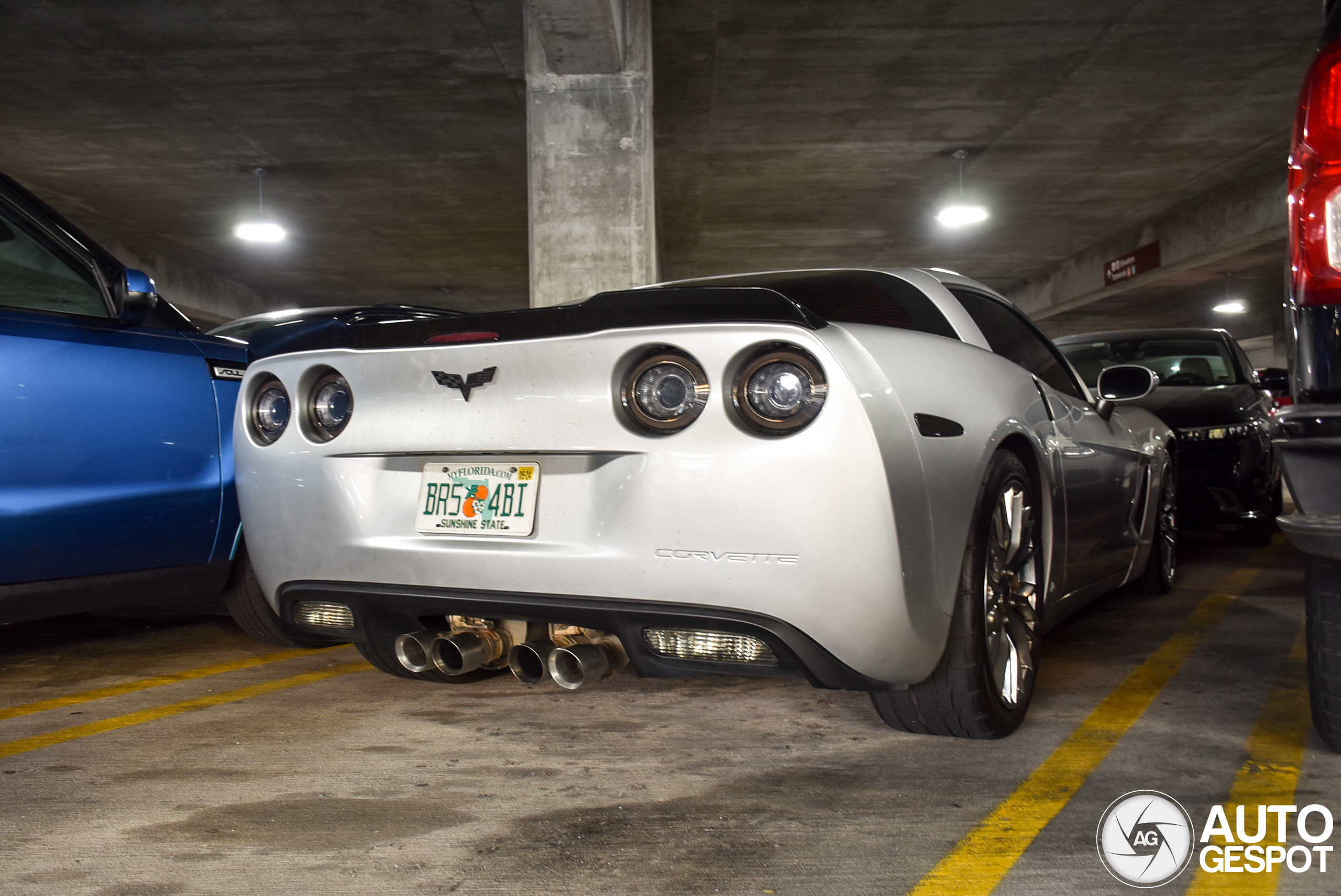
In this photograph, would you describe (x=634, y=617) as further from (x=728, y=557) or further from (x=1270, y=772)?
(x=1270, y=772)

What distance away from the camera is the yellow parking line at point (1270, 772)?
1.85 metres

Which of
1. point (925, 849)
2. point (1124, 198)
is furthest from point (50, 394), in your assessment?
point (1124, 198)

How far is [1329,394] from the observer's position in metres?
2.08

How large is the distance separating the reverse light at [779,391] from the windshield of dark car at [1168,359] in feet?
17.4

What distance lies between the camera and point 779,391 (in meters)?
2.19

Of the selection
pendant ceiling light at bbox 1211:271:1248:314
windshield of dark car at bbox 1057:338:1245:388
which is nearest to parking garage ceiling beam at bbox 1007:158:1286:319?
pendant ceiling light at bbox 1211:271:1248:314

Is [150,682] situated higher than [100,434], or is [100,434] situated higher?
[100,434]

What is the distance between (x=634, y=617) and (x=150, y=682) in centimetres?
210

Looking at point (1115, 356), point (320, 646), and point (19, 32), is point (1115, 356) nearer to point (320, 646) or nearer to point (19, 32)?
point (320, 646)

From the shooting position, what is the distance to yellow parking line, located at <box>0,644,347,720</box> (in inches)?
125

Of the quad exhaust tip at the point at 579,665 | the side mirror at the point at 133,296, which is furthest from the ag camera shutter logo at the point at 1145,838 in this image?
the side mirror at the point at 133,296

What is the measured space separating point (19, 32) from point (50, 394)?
7.63m

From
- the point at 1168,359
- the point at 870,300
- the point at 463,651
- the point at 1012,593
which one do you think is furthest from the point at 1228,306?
the point at 463,651

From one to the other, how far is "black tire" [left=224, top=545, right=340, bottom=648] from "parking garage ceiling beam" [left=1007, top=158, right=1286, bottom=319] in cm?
1346
